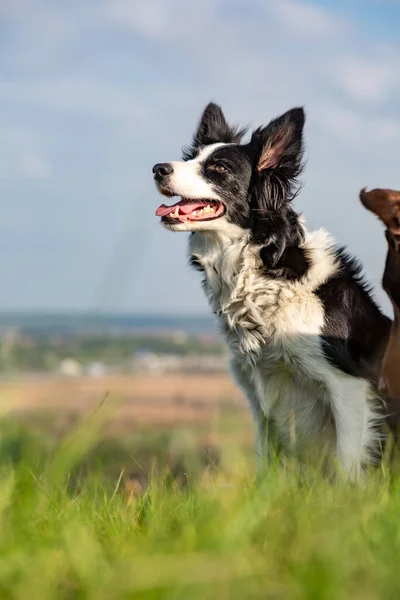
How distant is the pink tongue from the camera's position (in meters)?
5.85

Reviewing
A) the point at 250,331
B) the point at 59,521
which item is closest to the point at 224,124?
the point at 250,331

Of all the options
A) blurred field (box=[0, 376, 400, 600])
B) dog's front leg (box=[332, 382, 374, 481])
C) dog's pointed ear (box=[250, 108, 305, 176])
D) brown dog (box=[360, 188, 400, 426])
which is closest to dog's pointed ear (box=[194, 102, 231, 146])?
dog's pointed ear (box=[250, 108, 305, 176])

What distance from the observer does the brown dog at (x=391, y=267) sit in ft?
13.7

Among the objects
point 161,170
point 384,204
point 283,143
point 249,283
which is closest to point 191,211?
point 161,170

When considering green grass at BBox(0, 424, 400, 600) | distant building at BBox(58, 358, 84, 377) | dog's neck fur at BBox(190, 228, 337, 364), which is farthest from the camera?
dog's neck fur at BBox(190, 228, 337, 364)

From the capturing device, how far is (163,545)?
Answer: 2.69 meters

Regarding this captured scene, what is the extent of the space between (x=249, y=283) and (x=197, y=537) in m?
3.42

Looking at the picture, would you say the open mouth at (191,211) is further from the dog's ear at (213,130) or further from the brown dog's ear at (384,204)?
the brown dog's ear at (384,204)

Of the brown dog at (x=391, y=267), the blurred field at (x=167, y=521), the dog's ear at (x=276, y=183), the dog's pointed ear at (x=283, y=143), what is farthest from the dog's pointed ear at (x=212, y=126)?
the blurred field at (x=167, y=521)

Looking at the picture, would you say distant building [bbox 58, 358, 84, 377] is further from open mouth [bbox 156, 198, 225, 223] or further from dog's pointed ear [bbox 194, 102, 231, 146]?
dog's pointed ear [bbox 194, 102, 231, 146]

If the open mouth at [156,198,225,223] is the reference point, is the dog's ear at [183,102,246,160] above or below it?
above

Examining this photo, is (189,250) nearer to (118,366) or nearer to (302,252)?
(302,252)

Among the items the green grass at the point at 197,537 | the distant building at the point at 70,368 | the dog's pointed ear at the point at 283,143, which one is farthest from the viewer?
the dog's pointed ear at the point at 283,143

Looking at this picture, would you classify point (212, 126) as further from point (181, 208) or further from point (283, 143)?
point (181, 208)
